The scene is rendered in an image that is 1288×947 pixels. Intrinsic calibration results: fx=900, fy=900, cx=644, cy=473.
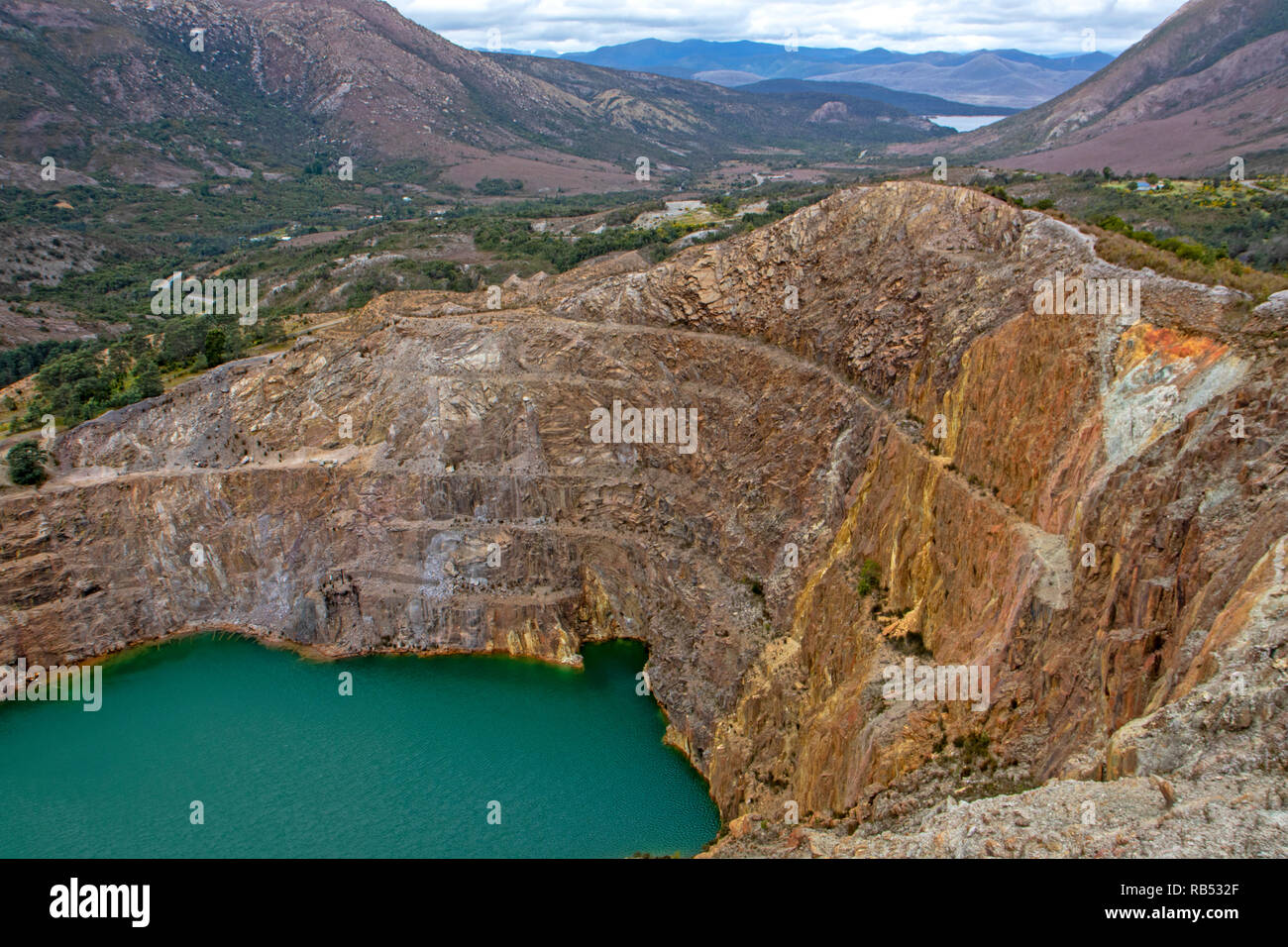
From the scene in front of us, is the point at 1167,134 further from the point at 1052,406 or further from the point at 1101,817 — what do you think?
the point at 1101,817

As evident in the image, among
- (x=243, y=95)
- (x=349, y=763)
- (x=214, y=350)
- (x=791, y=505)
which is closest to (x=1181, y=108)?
(x=791, y=505)

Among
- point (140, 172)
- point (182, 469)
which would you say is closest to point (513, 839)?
point (182, 469)

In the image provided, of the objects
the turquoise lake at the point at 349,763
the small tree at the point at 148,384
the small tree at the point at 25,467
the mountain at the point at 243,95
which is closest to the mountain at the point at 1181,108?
the mountain at the point at 243,95

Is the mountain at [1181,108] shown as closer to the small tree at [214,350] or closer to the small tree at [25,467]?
the small tree at [214,350]

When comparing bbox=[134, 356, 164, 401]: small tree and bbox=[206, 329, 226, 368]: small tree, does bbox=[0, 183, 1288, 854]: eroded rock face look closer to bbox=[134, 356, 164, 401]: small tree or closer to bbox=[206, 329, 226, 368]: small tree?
bbox=[134, 356, 164, 401]: small tree

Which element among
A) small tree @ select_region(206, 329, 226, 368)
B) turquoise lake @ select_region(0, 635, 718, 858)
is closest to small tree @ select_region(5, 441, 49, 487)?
turquoise lake @ select_region(0, 635, 718, 858)

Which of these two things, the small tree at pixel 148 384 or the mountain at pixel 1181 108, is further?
the mountain at pixel 1181 108
